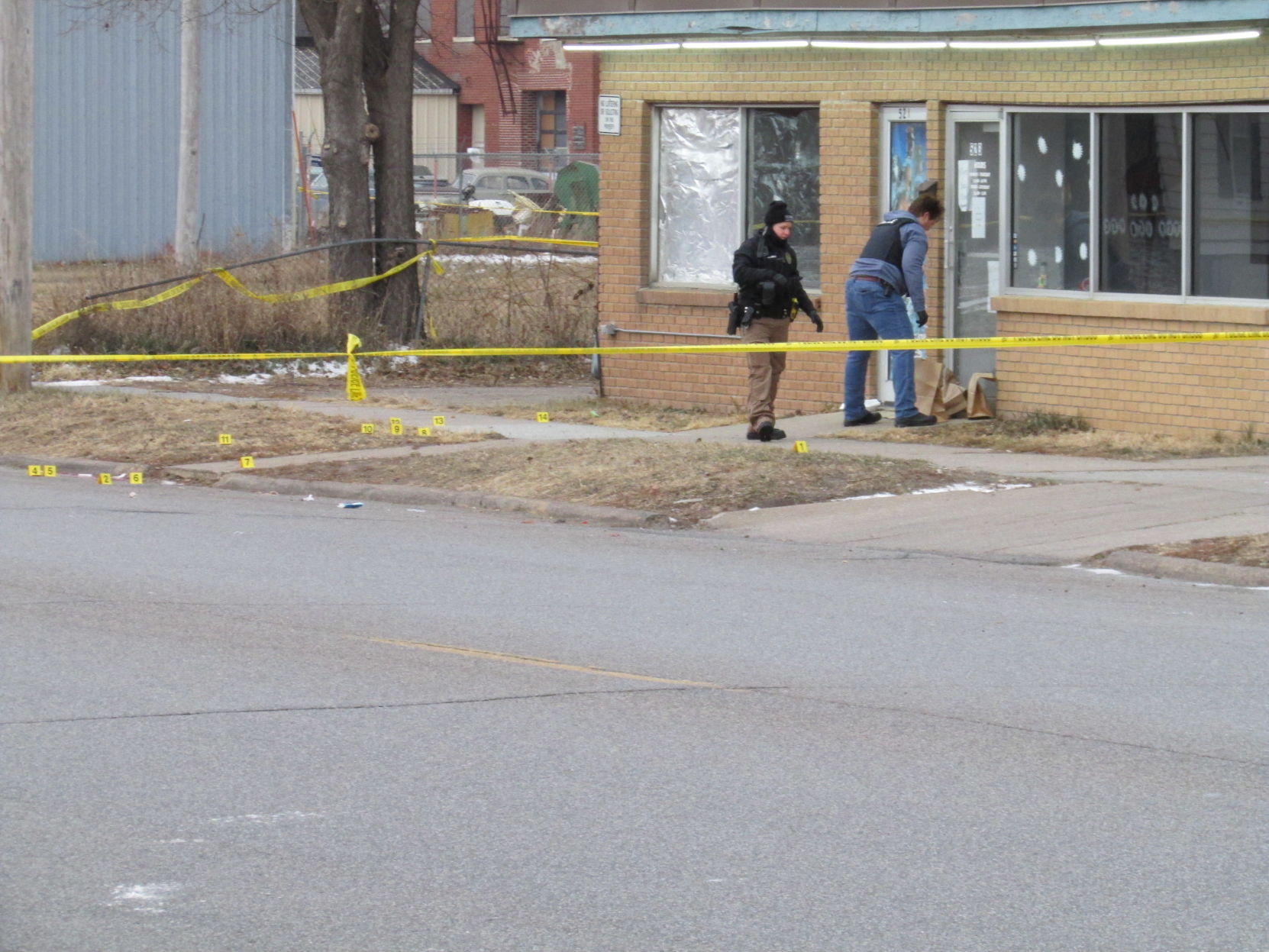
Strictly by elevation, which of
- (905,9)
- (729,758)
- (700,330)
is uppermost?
(905,9)

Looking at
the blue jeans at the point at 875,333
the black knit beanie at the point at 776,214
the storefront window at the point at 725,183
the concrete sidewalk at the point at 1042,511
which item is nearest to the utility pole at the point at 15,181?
the storefront window at the point at 725,183

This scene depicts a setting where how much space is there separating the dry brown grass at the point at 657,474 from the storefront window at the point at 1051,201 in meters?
3.01

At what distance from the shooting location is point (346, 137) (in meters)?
21.6

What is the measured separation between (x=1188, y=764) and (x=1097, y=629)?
88.2 inches

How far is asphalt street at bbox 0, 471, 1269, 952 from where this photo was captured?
16.5 feet

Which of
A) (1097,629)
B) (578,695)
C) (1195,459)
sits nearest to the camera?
(578,695)

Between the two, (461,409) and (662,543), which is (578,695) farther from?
(461,409)

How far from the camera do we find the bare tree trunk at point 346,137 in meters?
21.1

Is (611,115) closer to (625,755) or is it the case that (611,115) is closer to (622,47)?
(622,47)

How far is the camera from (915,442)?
1472cm

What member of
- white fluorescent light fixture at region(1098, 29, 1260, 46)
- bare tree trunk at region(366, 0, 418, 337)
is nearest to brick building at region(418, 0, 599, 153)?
bare tree trunk at region(366, 0, 418, 337)

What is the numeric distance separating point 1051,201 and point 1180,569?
239 inches

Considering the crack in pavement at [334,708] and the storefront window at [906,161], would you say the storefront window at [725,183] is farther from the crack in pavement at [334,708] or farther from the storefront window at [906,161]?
the crack in pavement at [334,708]

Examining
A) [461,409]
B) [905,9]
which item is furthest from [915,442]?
[461,409]
